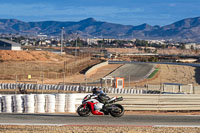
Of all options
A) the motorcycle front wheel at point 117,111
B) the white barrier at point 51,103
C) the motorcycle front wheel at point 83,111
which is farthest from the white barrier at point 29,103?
the motorcycle front wheel at point 117,111

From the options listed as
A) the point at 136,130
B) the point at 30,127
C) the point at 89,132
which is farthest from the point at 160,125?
the point at 30,127

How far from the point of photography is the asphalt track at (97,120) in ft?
67.9

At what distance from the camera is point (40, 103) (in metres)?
24.8

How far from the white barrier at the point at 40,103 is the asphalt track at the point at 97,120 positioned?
1300 mm

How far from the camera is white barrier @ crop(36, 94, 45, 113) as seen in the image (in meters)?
24.7

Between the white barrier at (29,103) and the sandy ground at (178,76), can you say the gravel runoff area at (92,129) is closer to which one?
the white barrier at (29,103)

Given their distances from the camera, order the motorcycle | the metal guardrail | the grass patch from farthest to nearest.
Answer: the grass patch
the metal guardrail
the motorcycle

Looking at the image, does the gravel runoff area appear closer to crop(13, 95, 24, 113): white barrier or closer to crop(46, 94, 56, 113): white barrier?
crop(13, 95, 24, 113): white barrier

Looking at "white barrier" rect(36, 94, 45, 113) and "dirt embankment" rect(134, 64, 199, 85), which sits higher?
"white barrier" rect(36, 94, 45, 113)

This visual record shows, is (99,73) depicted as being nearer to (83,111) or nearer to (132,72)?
(132,72)

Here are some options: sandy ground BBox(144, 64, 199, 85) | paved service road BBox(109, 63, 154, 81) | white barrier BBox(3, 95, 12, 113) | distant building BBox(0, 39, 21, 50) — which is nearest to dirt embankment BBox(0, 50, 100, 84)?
paved service road BBox(109, 63, 154, 81)

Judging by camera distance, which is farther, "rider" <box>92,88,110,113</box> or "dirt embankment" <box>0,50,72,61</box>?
"dirt embankment" <box>0,50,72,61</box>

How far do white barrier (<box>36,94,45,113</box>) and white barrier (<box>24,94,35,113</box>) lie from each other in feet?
0.73

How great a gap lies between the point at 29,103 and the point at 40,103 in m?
0.59
